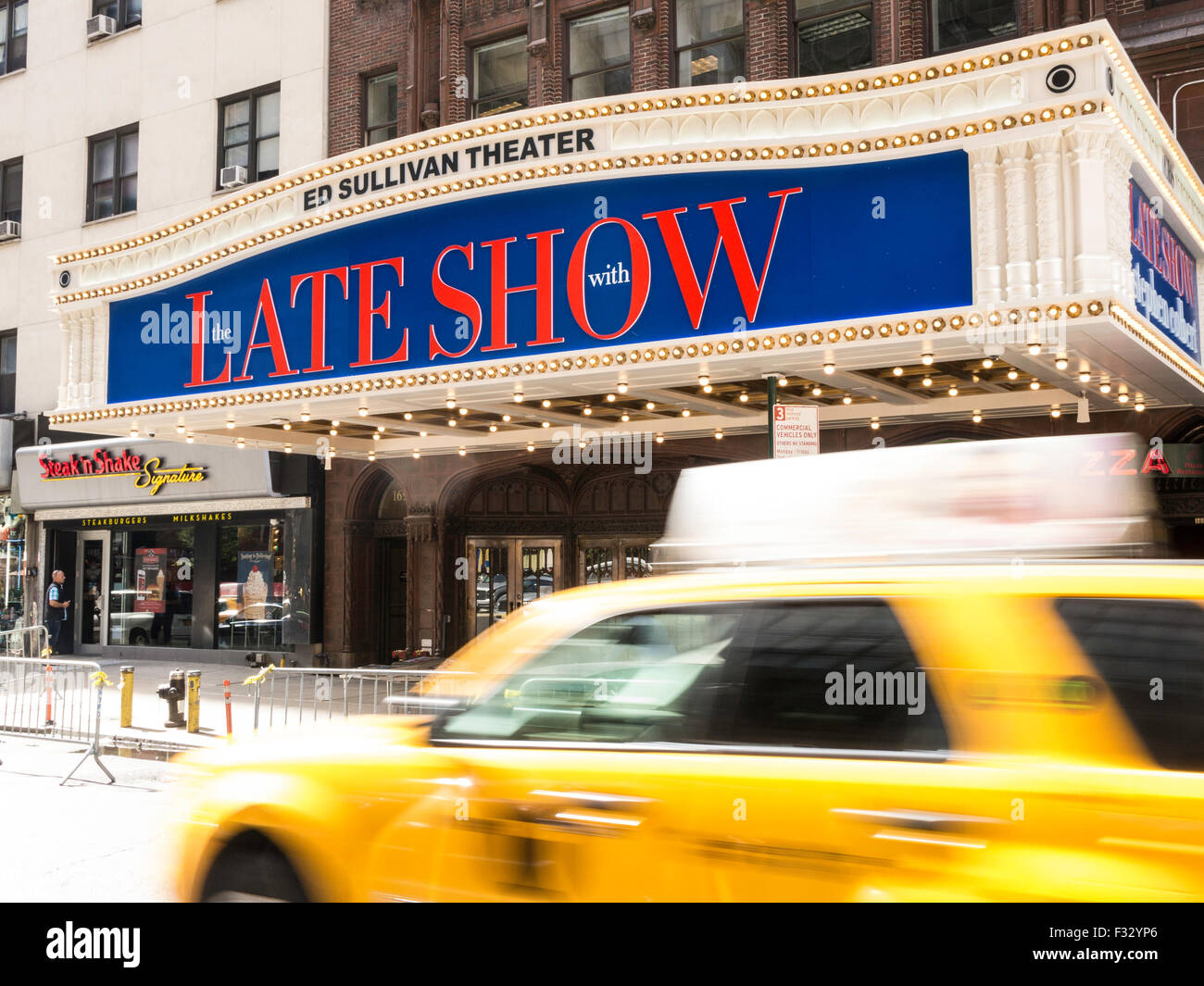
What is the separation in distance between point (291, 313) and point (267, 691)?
672cm

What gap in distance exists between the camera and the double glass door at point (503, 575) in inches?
736

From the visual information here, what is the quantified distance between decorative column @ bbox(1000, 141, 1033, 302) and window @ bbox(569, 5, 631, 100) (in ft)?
30.0

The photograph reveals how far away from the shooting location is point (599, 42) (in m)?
17.6

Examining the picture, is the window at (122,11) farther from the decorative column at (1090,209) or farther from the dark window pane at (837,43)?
the decorative column at (1090,209)

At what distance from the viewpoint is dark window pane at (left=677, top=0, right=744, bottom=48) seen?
16375 mm

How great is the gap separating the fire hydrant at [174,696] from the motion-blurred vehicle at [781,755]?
918 cm

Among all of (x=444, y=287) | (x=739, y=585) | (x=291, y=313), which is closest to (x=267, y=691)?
(x=291, y=313)

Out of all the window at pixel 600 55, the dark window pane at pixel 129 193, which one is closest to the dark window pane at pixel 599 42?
the window at pixel 600 55

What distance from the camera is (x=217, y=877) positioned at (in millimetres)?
4355

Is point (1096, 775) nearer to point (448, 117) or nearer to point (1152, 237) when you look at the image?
point (1152, 237)

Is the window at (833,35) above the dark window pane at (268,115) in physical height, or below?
below

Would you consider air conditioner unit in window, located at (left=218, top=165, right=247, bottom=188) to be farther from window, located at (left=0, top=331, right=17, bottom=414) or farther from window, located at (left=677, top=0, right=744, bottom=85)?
window, located at (left=677, top=0, right=744, bottom=85)
